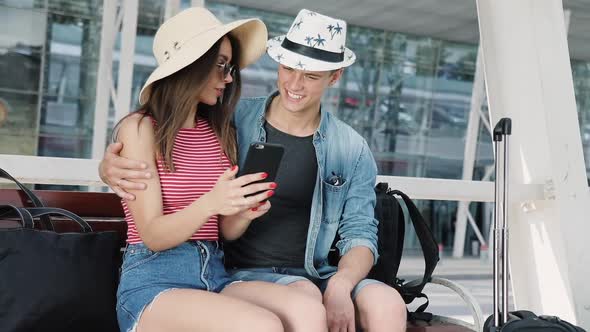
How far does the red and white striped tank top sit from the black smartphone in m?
0.20

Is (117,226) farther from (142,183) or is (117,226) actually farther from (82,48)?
(82,48)

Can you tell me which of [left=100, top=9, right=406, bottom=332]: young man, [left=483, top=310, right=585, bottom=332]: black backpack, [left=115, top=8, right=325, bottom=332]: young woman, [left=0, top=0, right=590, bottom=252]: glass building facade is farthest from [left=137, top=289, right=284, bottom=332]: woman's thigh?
[left=0, top=0, right=590, bottom=252]: glass building facade

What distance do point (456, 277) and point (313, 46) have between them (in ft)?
34.8

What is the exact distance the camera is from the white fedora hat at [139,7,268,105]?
6.79 feet

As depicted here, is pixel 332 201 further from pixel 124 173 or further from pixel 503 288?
pixel 124 173

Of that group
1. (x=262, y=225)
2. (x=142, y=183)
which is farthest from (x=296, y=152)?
(x=142, y=183)

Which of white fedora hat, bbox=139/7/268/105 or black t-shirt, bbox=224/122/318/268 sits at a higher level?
white fedora hat, bbox=139/7/268/105

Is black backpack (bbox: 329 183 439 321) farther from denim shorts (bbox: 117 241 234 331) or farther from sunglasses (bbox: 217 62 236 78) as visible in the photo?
sunglasses (bbox: 217 62 236 78)

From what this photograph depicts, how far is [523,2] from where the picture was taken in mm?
3680

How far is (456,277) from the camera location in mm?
12438

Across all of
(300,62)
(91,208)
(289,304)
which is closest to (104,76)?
(91,208)

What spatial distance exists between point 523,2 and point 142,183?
2.33 m

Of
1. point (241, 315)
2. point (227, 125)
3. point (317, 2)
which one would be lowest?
point (241, 315)

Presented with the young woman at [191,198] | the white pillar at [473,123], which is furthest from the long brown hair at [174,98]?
the white pillar at [473,123]
